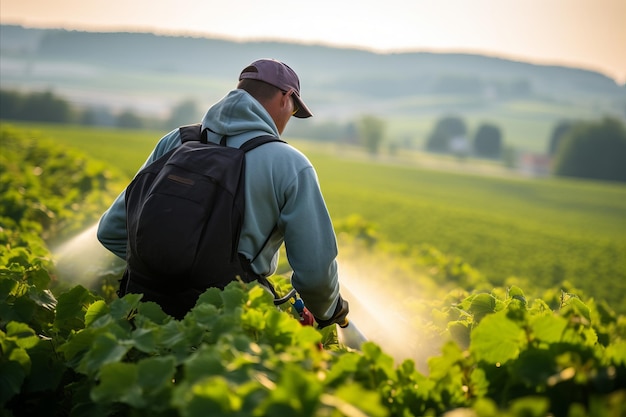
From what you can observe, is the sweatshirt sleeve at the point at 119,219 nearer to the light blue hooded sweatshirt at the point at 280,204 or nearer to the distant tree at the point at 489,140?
the light blue hooded sweatshirt at the point at 280,204

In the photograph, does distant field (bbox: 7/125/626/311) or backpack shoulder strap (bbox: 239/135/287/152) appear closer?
backpack shoulder strap (bbox: 239/135/287/152)

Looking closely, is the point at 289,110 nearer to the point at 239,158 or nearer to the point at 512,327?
the point at 239,158

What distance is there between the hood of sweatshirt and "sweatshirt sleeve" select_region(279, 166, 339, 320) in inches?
12.4

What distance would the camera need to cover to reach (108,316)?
230 centimetres

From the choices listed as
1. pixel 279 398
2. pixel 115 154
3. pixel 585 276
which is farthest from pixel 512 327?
pixel 115 154

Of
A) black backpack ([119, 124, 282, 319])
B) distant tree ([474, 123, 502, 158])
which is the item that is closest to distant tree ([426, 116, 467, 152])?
distant tree ([474, 123, 502, 158])

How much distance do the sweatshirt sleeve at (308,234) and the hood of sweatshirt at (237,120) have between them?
Result: 1.03 feet

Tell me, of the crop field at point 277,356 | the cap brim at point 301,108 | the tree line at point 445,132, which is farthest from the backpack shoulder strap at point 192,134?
the tree line at point 445,132

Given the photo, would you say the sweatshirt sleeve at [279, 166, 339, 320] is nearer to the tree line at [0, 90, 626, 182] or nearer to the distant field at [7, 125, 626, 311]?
the distant field at [7, 125, 626, 311]

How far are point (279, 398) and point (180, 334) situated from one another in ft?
2.57

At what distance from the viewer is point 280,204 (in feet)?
9.61

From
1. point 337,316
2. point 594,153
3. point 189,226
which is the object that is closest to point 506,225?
point 337,316

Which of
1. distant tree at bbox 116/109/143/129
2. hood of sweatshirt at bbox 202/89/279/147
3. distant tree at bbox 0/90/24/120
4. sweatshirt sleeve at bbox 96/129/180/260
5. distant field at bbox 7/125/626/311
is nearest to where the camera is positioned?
hood of sweatshirt at bbox 202/89/279/147

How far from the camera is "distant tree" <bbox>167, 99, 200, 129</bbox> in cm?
11694
